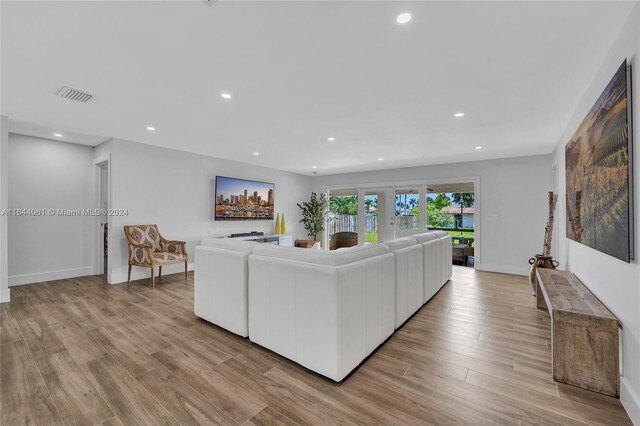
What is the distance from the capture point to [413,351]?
2258 mm

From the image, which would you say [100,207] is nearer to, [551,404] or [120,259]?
[120,259]

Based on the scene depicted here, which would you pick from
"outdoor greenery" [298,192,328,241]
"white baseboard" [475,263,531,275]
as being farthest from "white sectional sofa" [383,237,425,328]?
"outdoor greenery" [298,192,328,241]

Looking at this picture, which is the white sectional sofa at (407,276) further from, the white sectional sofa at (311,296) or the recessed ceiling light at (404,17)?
the recessed ceiling light at (404,17)

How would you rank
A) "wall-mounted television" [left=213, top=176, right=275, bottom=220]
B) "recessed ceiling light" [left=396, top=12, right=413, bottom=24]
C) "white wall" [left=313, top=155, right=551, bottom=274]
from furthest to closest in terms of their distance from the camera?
"wall-mounted television" [left=213, top=176, right=275, bottom=220] → "white wall" [left=313, top=155, right=551, bottom=274] → "recessed ceiling light" [left=396, top=12, right=413, bottom=24]

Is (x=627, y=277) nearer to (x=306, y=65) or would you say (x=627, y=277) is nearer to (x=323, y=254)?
(x=323, y=254)

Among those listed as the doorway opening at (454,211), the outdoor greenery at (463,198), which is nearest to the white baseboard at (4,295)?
the doorway opening at (454,211)

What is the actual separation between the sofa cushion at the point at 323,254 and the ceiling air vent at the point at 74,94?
2412mm

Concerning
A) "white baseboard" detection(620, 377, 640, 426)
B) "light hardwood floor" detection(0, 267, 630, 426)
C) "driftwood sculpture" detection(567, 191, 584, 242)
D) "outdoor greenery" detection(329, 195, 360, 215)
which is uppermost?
"outdoor greenery" detection(329, 195, 360, 215)

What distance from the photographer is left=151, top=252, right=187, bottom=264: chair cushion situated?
424cm

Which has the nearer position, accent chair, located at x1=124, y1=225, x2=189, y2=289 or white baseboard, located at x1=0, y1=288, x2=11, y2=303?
white baseboard, located at x1=0, y1=288, x2=11, y2=303

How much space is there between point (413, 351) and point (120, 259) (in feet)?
15.3

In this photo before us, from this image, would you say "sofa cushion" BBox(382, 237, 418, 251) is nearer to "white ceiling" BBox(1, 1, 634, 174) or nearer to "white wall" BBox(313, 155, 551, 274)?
"white ceiling" BBox(1, 1, 634, 174)

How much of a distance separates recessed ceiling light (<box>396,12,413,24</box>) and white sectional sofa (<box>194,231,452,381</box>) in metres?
1.52

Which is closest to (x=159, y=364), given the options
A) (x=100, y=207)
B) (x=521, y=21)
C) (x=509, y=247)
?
(x=521, y=21)
